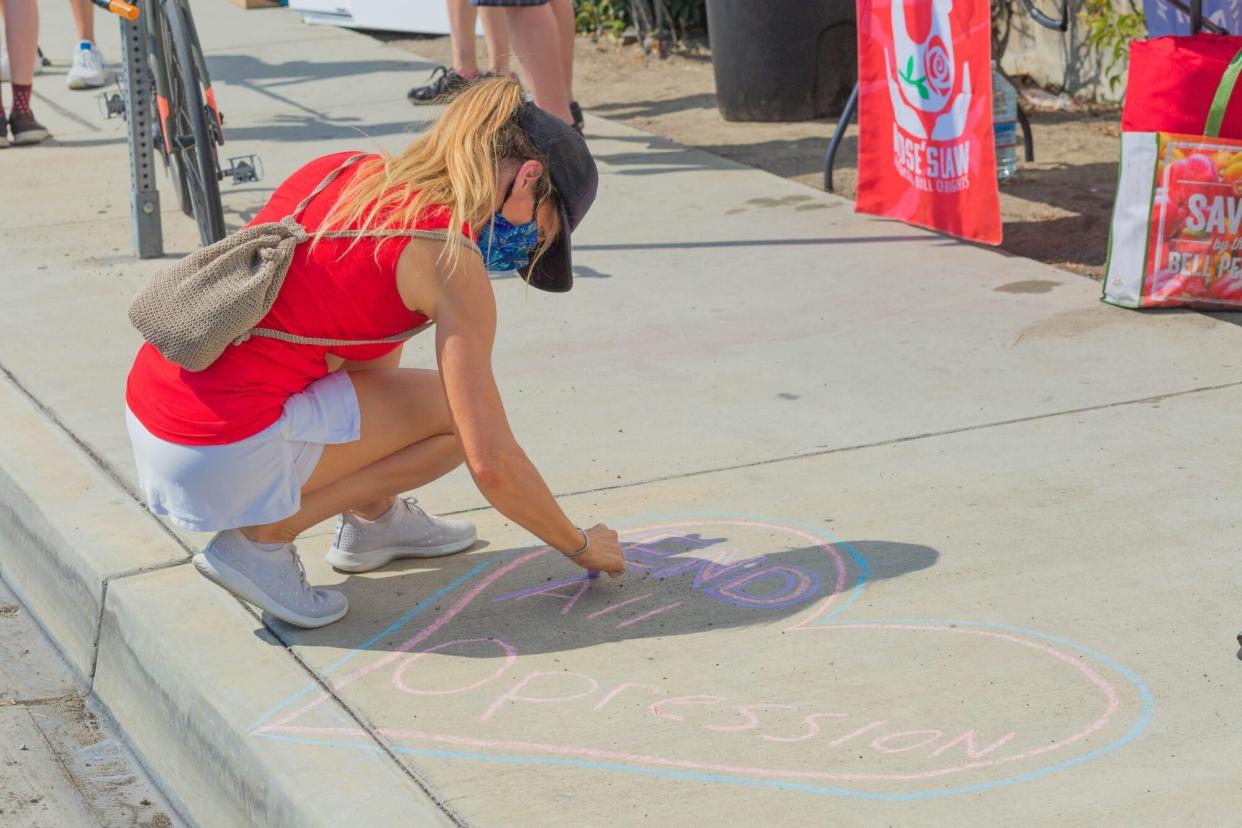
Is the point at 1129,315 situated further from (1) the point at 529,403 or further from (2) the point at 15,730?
(2) the point at 15,730

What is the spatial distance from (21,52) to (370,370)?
5.21 metres

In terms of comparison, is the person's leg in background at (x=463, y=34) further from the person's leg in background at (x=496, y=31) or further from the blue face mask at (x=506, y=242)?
the blue face mask at (x=506, y=242)

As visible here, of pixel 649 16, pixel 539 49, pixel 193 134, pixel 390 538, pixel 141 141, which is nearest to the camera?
pixel 390 538

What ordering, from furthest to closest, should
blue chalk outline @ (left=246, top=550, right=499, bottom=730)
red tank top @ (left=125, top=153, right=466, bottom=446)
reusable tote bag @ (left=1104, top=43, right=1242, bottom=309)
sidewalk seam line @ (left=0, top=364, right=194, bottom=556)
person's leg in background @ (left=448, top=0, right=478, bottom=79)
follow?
person's leg in background @ (left=448, top=0, right=478, bottom=79), reusable tote bag @ (left=1104, top=43, right=1242, bottom=309), sidewalk seam line @ (left=0, top=364, right=194, bottom=556), red tank top @ (left=125, top=153, right=466, bottom=446), blue chalk outline @ (left=246, top=550, right=499, bottom=730)

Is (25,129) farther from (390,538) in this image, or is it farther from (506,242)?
(506,242)

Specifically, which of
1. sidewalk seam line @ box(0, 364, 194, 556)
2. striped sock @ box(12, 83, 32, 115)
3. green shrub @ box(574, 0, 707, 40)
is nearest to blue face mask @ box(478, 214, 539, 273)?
sidewalk seam line @ box(0, 364, 194, 556)

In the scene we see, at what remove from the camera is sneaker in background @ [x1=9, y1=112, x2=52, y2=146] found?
312 inches

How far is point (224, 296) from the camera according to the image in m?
3.11

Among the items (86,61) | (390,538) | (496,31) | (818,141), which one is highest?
(496,31)

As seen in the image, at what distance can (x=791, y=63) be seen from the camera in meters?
7.89

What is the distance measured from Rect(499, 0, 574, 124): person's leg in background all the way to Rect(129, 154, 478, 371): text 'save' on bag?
11.3 feet

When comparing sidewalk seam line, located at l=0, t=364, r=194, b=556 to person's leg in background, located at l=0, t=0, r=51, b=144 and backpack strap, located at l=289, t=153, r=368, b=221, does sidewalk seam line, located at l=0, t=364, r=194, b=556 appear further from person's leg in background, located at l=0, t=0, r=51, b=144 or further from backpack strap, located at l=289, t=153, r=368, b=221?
person's leg in background, located at l=0, t=0, r=51, b=144

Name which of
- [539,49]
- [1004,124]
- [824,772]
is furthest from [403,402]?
[1004,124]

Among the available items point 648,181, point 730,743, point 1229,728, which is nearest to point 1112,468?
point 1229,728
